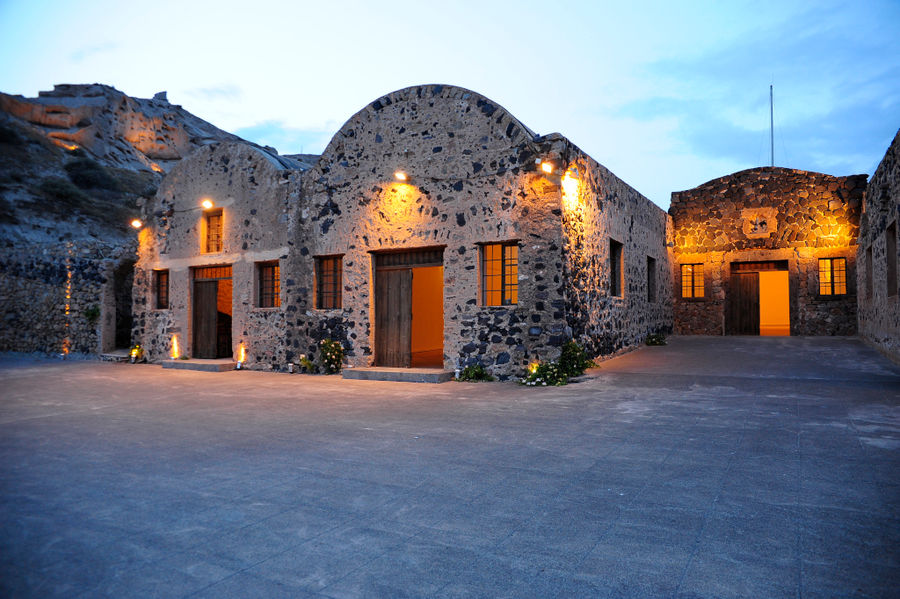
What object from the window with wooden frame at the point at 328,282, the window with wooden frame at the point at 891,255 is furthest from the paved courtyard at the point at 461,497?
the window with wooden frame at the point at 328,282

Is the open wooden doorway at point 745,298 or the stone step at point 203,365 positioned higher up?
the open wooden doorway at point 745,298

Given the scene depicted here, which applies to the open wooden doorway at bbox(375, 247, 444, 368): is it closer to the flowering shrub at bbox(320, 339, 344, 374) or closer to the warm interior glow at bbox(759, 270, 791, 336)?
the flowering shrub at bbox(320, 339, 344, 374)

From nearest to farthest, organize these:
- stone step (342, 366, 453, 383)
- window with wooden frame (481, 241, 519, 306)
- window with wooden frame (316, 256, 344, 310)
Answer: stone step (342, 366, 453, 383)
window with wooden frame (481, 241, 519, 306)
window with wooden frame (316, 256, 344, 310)

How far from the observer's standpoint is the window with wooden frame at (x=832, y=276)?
1644 cm

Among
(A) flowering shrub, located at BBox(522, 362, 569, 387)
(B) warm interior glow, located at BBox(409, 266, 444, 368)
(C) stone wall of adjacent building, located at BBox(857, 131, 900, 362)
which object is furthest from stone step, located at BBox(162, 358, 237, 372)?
(C) stone wall of adjacent building, located at BBox(857, 131, 900, 362)

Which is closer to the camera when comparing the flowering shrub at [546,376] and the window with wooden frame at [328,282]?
the flowering shrub at [546,376]

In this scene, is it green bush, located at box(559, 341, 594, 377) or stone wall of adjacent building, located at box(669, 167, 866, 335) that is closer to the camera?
green bush, located at box(559, 341, 594, 377)

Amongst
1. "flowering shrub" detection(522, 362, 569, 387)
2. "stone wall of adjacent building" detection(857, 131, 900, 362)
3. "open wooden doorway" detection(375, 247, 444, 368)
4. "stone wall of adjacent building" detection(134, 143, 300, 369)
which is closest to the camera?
"flowering shrub" detection(522, 362, 569, 387)

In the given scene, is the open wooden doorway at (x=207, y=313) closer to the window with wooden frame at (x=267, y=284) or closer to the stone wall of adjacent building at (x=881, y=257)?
the window with wooden frame at (x=267, y=284)

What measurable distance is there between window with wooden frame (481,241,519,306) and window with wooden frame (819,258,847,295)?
11.8 m

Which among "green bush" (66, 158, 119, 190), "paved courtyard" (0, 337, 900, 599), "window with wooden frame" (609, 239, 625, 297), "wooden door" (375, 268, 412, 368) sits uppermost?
"green bush" (66, 158, 119, 190)

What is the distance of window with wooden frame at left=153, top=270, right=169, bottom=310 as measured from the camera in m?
15.4

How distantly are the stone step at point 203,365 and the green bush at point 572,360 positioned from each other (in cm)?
787

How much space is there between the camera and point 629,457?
459cm
